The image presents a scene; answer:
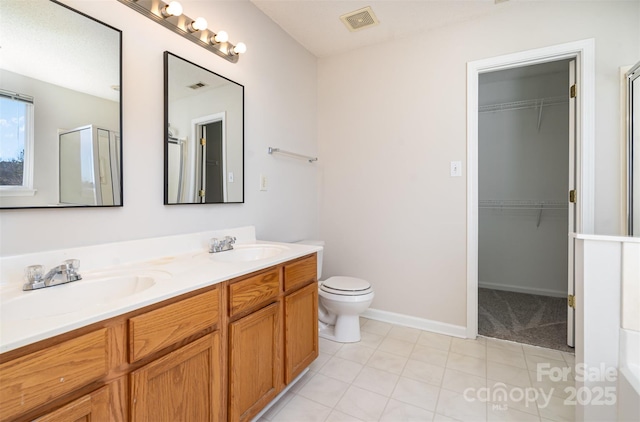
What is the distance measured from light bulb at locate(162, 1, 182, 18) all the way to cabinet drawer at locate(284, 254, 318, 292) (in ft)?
4.53

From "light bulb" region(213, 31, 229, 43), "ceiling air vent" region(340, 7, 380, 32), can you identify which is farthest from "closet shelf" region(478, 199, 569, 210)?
"light bulb" region(213, 31, 229, 43)

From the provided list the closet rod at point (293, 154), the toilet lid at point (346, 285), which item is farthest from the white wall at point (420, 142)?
the toilet lid at point (346, 285)

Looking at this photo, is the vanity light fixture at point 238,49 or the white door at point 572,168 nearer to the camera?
the vanity light fixture at point 238,49

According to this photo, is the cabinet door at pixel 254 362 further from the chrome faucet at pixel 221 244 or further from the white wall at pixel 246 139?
the white wall at pixel 246 139

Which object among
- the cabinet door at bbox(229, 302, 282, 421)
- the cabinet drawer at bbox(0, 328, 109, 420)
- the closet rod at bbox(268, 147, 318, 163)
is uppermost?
the closet rod at bbox(268, 147, 318, 163)

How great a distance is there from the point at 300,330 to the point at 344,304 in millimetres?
569

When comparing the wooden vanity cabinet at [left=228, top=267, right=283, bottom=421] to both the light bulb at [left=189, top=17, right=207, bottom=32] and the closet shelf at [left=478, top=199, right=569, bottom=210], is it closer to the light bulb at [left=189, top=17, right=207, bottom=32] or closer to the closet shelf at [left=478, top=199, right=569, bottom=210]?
the light bulb at [left=189, top=17, right=207, bottom=32]

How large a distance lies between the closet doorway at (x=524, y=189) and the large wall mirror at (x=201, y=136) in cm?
265

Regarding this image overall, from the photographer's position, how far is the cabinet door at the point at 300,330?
154cm

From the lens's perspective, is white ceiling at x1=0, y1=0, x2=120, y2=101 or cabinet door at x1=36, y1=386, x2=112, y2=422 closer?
cabinet door at x1=36, y1=386, x2=112, y2=422

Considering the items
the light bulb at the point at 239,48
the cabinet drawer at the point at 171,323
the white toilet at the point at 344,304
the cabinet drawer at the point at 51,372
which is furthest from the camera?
the white toilet at the point at 344,304

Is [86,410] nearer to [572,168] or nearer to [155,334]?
[155,334]

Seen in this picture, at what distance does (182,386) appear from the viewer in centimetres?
102

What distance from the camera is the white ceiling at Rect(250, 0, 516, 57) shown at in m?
2.05
